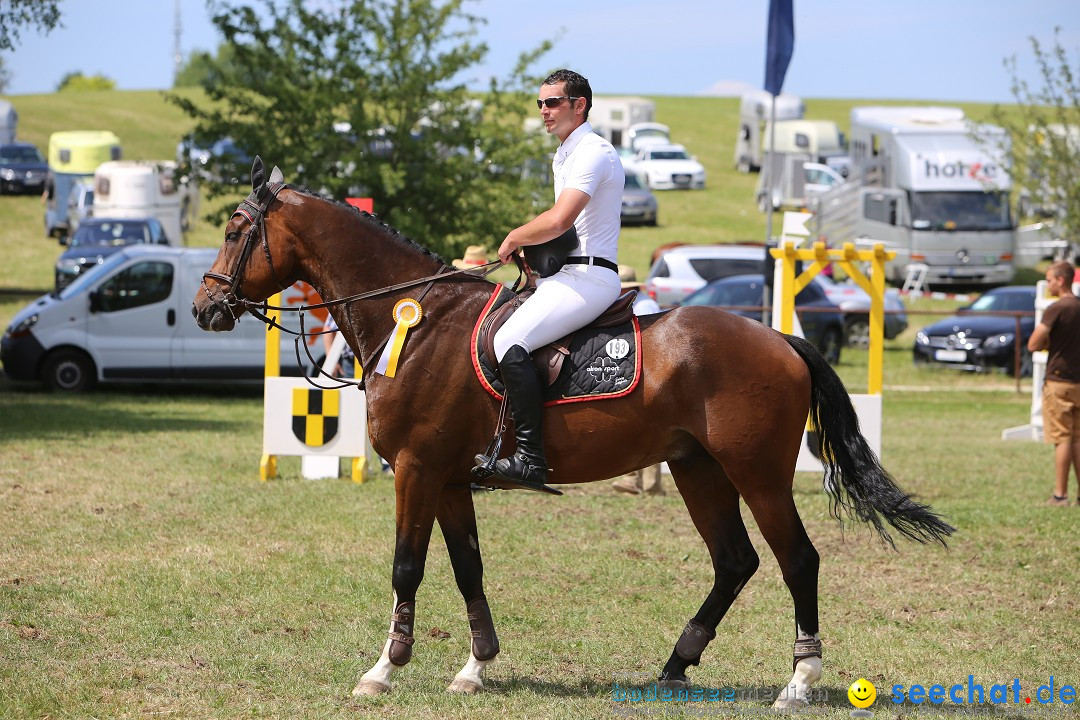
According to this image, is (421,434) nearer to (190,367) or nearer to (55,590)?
(55,590)

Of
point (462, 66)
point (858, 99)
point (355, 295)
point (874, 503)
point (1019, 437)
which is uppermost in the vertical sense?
point (858, 99)

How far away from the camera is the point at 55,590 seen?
7.46 m

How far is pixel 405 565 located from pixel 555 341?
1.29 m

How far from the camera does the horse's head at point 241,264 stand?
20.1ft

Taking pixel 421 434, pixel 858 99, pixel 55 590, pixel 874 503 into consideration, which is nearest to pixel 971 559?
pixel 874 503

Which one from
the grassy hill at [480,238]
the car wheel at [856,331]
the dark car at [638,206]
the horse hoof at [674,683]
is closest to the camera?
the horse hoof at [674,683]

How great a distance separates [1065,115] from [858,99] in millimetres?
56924

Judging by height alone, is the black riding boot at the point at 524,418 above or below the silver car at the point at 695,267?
below

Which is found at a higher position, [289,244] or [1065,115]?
[1065,115]

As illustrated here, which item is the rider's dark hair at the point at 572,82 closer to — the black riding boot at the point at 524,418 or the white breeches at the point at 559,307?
the white breeches at the point at 559,307

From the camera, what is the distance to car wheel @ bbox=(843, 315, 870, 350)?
24719mm

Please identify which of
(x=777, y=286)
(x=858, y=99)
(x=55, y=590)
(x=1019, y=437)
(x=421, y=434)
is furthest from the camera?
(x=858, y=99)

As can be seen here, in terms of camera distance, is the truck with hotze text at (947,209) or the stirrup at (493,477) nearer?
the stirrup at (493,477)
